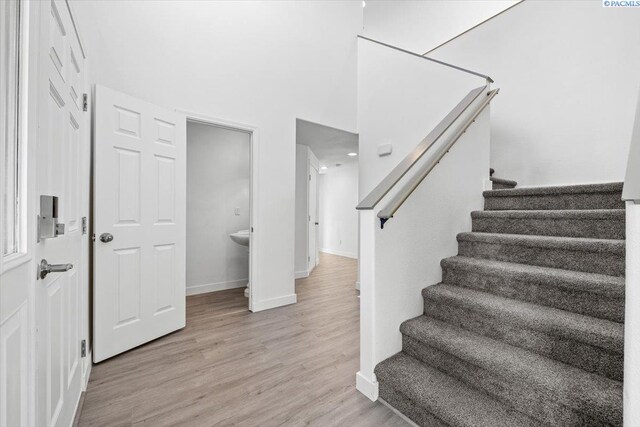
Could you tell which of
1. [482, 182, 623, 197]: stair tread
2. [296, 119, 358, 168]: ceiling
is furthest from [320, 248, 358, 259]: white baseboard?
[482, 182, 623, 197]: stair tread

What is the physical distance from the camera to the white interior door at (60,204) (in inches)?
39.5

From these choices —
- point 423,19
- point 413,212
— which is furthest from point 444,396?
point 423,19

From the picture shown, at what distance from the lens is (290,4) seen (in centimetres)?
337

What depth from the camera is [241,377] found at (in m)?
1.85

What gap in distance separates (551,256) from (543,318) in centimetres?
51

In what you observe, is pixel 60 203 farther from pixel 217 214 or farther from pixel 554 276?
pixel 217 214

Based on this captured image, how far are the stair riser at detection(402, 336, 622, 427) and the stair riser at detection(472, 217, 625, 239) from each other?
1083 millimetres

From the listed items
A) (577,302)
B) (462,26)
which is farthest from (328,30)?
(577,302)

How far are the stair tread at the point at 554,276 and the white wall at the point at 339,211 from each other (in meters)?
4.64

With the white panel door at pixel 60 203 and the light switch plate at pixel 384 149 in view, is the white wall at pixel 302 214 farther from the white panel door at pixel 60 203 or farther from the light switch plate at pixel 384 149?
the white panel door at pixel 60 203

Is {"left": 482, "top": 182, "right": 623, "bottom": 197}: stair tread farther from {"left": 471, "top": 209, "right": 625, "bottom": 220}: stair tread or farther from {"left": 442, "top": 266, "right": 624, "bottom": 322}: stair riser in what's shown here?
{"left": 442, "top": 266, "right": 624, "bottom": 322}: stair riser

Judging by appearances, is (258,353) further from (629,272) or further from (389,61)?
(389,61)

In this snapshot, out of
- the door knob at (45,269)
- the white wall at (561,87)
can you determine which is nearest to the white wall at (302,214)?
the white wall at (561,87)

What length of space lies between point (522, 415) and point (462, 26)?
15.1ft
